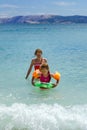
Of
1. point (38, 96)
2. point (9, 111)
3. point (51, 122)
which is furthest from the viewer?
point (38, 96)

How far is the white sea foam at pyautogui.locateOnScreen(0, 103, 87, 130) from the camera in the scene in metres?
5.51

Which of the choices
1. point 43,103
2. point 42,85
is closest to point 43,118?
point 43,103

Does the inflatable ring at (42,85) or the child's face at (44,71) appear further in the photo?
the inflatable ring at (42,85)

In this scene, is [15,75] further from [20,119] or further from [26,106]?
[20,119]

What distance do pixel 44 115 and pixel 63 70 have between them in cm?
483

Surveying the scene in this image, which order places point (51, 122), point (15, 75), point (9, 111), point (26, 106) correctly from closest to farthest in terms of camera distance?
1. point (51, 122)
2. point (9, 111)
3. point (26, 106)
4. point (15, 75)

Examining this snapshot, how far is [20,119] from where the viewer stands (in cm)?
573

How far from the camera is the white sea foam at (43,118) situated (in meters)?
5.51

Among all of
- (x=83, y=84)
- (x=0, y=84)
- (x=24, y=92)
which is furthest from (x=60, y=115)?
(x=0, y=84)

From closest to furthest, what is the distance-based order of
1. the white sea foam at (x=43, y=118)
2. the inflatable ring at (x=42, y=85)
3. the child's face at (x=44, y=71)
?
1. the white sea foam at (x=43, y=118)
2. the child's face at (x=44, y=71)
3. the inflatable ring at (x=42, y=85)

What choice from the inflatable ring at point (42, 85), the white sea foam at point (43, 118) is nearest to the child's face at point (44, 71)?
the inflatable ring at point (42, 85)

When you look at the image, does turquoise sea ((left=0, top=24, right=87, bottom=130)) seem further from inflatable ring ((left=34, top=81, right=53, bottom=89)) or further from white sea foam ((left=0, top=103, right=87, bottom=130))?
inflatable ring ((left=34, top=81, right=53, bottom=89))

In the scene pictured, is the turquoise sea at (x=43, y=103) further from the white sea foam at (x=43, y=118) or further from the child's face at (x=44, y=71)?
the child's face at (x=44, y=71)

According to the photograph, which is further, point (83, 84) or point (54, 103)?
point (83, 84)
